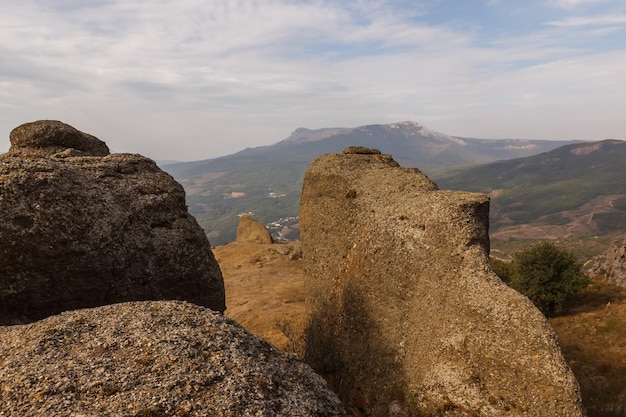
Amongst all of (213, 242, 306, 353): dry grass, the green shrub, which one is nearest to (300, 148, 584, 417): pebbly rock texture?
(213, 242, 306, 353): dry grass

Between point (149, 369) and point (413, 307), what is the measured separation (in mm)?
11710

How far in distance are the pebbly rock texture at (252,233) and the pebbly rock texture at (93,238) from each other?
4658 cm

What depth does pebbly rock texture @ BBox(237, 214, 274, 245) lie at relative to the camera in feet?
218

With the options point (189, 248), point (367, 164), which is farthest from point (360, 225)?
point (189, 248)

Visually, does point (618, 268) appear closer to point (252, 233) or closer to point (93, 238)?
point (252, 233)

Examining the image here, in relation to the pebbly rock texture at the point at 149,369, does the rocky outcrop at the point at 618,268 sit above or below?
below

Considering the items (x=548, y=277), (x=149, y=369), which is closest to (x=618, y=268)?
(x=548, y=277)

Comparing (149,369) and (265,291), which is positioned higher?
(149,369)

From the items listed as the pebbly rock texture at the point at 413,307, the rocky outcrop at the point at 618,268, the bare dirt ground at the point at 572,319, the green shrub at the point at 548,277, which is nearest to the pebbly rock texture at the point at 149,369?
the pebbly rock texture at the point at 413,307

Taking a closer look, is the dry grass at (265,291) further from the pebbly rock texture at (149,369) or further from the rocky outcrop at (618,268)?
the rocky outcrop at (618,268)

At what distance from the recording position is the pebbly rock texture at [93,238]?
45.4 ft

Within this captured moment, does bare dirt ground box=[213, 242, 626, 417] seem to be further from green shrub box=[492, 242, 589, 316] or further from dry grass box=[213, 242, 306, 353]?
green shrub box=[492, 242, 589, 316]

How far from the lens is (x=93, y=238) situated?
15.3m

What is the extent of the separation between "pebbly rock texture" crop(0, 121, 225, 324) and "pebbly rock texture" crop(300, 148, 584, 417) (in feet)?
21.2
